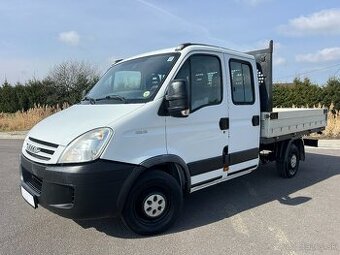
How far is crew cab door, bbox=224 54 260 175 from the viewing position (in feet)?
19.5

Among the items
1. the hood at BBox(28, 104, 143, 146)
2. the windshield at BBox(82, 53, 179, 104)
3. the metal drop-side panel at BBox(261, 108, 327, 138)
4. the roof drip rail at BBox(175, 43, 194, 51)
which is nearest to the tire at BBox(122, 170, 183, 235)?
the hood at BBox(28, 104, 143, 146)

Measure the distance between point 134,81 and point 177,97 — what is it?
917 mm

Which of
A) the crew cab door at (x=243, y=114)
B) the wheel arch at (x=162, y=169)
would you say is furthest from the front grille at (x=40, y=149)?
the crew cab door at (x=243, y=114)

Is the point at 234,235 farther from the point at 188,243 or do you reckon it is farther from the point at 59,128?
the point at 59,128

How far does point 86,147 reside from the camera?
4.30 meters

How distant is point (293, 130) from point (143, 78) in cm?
385

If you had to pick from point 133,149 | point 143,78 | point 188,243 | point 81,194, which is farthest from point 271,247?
point 143,78

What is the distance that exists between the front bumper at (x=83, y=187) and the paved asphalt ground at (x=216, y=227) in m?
0.48

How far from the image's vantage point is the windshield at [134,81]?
16.4 feet

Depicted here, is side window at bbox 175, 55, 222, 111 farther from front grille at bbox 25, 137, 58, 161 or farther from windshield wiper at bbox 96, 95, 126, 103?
front grille at bbox 25, 137, 58, 161

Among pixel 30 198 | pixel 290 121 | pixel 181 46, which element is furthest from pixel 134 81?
pixel 290 121

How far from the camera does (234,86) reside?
599 cm

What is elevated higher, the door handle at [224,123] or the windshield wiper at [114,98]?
the windshield wiper at [114,98]

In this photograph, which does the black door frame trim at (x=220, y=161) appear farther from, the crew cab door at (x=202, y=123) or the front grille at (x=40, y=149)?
the front grille at (x=40, y=149)
